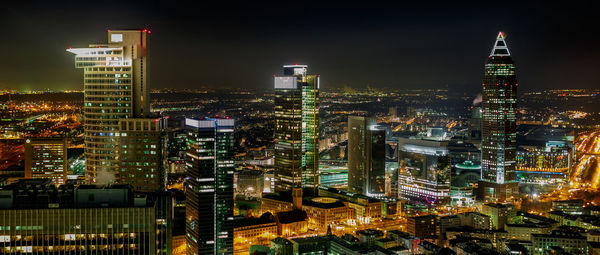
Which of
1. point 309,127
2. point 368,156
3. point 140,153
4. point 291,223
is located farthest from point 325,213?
point 140,153

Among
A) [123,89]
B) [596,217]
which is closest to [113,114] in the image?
[123,89]

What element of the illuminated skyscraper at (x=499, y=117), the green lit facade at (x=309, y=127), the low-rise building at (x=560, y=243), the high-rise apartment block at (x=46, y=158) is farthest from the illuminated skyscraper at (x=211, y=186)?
the illuminated skyscraper at (x=499, y=117)

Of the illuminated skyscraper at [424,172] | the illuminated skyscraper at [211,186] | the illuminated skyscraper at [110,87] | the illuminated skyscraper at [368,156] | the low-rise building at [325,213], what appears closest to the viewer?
the illuminated skyscraper at [211,186]

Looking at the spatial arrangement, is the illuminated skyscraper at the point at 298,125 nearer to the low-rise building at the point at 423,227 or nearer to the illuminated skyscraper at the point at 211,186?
Answer: the low-rise building at the point at 423,227

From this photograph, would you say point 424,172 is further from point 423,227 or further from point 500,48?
point 500,48

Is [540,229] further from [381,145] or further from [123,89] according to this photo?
[123,89]

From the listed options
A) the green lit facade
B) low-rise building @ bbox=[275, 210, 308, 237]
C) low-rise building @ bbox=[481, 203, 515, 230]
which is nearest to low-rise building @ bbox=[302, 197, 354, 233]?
low-rise building @ bbox=[275, 210, 308, 237]
